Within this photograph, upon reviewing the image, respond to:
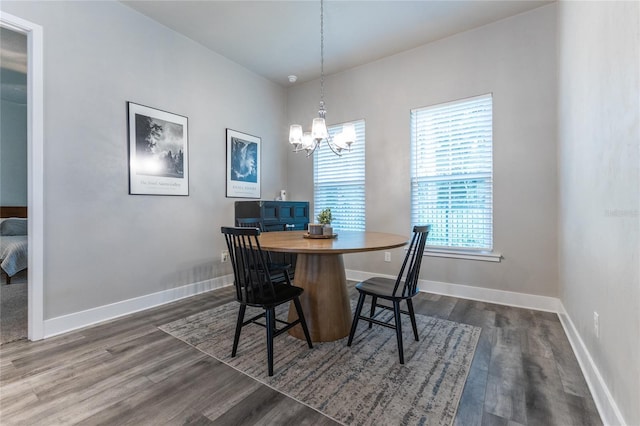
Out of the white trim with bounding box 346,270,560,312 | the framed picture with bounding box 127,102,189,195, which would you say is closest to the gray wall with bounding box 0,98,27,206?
the framed picture with bounding box 127,102,189,195

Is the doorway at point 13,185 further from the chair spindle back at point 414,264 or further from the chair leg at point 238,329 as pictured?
the chair spindle back at point 414,264

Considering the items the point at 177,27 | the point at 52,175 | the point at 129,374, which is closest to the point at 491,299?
the point at 129,374

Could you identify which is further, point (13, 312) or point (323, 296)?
point (13, 312)

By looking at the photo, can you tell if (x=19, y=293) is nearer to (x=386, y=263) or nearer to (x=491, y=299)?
(x=386, y=263)

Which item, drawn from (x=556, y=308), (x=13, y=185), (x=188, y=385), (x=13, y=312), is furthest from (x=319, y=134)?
(x=13, y=185)

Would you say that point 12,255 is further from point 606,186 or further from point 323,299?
point 606,186

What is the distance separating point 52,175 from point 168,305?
152 centimetres

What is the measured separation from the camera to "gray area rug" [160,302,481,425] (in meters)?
1.39

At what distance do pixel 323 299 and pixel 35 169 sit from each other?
7.81ft

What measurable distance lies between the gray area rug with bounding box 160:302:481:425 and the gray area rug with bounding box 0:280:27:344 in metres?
1.11

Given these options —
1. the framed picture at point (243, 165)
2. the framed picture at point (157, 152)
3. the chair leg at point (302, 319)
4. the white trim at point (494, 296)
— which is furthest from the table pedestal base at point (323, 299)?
the framed picture at point (243, 165)

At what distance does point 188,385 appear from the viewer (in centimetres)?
158

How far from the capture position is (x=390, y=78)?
354 cm

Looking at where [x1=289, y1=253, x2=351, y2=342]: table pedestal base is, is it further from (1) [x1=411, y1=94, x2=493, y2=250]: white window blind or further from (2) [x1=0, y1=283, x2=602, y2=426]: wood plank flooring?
(1) [x1=411, y1=94, x2=493, y2=250]: white window blind
